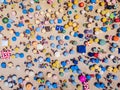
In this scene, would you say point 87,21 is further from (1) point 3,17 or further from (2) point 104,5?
(1) point 3,17

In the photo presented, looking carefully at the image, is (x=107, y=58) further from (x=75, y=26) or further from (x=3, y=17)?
(x=3, y=17)

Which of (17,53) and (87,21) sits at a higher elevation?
(87,21)

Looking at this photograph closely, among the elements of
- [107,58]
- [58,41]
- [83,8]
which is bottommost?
[107,58]

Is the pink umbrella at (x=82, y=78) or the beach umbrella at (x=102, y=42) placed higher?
the beach umbrella at (x=102, y=42)

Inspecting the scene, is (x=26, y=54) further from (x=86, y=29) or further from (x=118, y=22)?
(x=118, y=22)

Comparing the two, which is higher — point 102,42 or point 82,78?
point 102,42

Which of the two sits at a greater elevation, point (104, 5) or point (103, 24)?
point (104, 5)

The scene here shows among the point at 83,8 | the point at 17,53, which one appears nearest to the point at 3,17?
the point at 17,53

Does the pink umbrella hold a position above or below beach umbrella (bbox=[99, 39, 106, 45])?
below

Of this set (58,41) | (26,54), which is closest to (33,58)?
(26,54)
